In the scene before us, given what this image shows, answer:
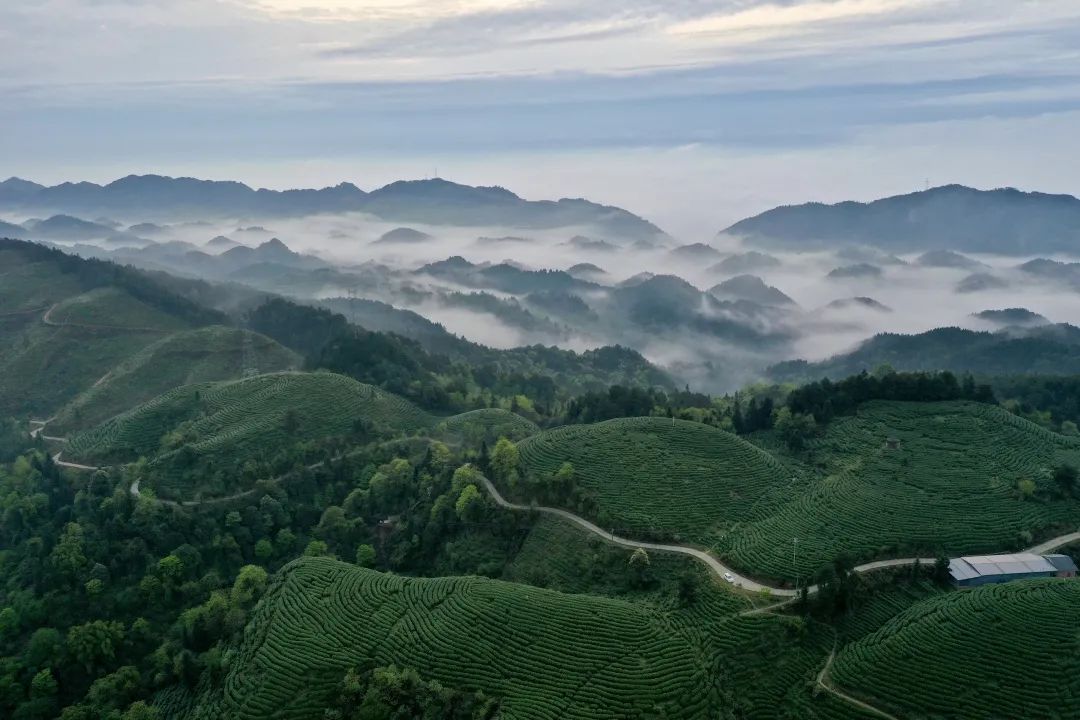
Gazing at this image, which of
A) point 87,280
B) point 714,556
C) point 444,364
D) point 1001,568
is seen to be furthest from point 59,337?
point 1001,568

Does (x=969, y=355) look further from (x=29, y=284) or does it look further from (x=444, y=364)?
(x=29, y=284)

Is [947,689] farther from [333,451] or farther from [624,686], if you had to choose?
[333,451]

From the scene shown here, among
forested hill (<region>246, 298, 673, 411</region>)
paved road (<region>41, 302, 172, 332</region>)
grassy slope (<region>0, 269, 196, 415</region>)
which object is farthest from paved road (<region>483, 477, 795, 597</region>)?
paved road (<region>41, 302, 172, 332</region>)

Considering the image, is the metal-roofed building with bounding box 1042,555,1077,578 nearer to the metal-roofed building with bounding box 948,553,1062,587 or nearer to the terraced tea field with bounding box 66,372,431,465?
the metal-roofed building with bounding box 948,553,1062,587

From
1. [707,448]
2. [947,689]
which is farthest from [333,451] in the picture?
[947,689]

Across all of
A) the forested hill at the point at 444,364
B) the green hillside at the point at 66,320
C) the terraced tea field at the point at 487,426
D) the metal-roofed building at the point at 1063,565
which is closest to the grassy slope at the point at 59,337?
the green hillside at the point at 66,320
